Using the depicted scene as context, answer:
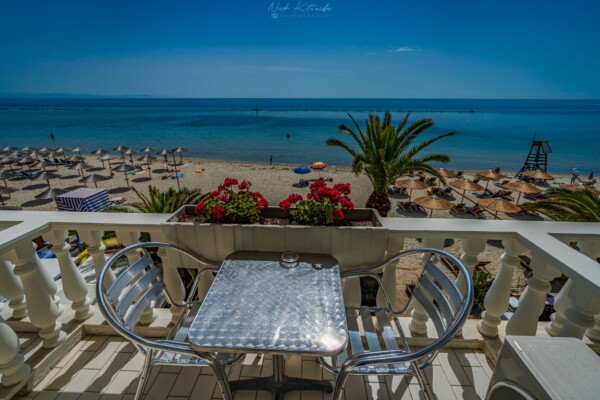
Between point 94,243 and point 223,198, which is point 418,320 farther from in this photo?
point 94,243

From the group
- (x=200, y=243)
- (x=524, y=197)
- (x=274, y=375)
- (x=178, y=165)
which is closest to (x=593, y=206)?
(x=274, y=375)

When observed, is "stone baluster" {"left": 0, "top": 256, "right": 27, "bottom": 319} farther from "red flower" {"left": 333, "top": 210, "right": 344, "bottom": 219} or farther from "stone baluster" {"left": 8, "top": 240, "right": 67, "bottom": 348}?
"red flower" {"left": 333, "top": 210, "right": 344, "bottom": 219}

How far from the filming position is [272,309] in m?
1.64

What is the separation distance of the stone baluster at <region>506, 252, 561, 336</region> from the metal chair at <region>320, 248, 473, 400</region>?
413 mm

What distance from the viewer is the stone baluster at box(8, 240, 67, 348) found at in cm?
201

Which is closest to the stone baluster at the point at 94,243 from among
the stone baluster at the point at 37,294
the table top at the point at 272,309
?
the stone baluster at the point at 37,294

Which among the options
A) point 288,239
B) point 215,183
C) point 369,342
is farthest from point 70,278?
point 215,183

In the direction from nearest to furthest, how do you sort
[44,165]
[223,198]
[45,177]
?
[223,198]
[45,177]
[44,165]

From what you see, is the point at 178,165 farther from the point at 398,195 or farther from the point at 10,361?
the point at 10,361

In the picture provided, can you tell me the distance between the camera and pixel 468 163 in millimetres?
33938

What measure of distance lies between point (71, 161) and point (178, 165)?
9.58 metres

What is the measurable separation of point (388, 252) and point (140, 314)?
176 cm

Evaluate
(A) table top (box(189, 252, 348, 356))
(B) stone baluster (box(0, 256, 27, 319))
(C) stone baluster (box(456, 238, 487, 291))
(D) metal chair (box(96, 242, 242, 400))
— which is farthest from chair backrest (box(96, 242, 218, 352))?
(C) stone baluster (box(456, 238, 487, 291))

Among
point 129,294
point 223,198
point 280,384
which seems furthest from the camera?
point 223,198
